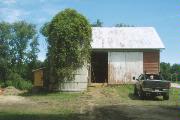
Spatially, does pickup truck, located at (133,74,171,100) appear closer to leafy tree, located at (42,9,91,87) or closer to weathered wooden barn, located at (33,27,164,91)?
leafy tree, located at (42,9,91,87)

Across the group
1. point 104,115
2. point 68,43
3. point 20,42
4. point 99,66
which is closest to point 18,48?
point 20,42

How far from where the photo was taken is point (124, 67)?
131 feet

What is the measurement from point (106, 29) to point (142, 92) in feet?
49.3

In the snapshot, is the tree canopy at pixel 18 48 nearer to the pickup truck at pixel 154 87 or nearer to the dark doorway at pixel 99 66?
the dark doorway at pixel 99 66

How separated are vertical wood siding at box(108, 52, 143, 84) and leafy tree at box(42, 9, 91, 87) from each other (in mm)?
5785

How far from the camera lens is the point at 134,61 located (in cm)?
3984

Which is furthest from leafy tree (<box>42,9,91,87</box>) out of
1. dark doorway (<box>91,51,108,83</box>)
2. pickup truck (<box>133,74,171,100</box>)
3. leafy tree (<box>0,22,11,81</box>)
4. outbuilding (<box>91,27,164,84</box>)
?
leafy tree (<box>0,22,11,81</box>)

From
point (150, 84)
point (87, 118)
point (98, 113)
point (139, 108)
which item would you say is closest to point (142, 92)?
point (150, 84)

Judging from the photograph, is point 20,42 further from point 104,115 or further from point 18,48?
point 104,115

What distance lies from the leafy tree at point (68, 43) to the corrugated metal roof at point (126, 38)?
5.30m

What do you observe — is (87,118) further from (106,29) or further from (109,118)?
(106,29)

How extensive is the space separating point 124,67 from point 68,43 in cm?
830

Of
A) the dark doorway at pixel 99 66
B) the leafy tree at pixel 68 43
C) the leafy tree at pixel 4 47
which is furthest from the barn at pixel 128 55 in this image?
the leafy tree at pixel 4 47

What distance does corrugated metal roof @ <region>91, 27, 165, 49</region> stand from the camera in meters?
39.5
